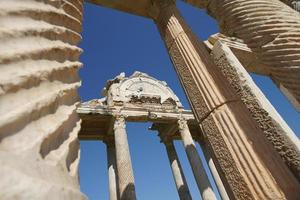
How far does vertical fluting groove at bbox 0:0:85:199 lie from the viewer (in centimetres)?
55

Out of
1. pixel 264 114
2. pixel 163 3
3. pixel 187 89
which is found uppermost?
pixel 163 3

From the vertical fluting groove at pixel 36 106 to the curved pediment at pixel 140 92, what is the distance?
14.2 metres

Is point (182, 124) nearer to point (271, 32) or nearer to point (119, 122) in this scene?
point (119, 122)

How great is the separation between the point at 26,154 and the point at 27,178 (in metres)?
0.08

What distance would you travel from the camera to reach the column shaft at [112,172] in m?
14.5

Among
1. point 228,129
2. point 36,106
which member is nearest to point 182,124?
point 228,129

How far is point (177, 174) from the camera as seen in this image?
16.0m

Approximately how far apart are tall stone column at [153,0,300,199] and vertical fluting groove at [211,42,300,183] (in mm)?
135

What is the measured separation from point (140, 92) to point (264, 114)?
14.1 m

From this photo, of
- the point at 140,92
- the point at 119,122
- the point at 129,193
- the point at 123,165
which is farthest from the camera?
the point at 140,92

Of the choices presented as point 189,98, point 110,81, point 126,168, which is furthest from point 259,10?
point 110,81

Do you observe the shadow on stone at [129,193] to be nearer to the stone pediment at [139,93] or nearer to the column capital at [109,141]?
the stone pediment at [139,93]

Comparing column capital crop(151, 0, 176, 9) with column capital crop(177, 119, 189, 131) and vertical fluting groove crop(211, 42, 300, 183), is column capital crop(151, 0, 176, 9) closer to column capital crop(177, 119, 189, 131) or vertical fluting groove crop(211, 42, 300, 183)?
vertical fluting groove crop(211, 42, 300, 183)

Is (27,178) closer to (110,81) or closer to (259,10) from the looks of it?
(259,10)
